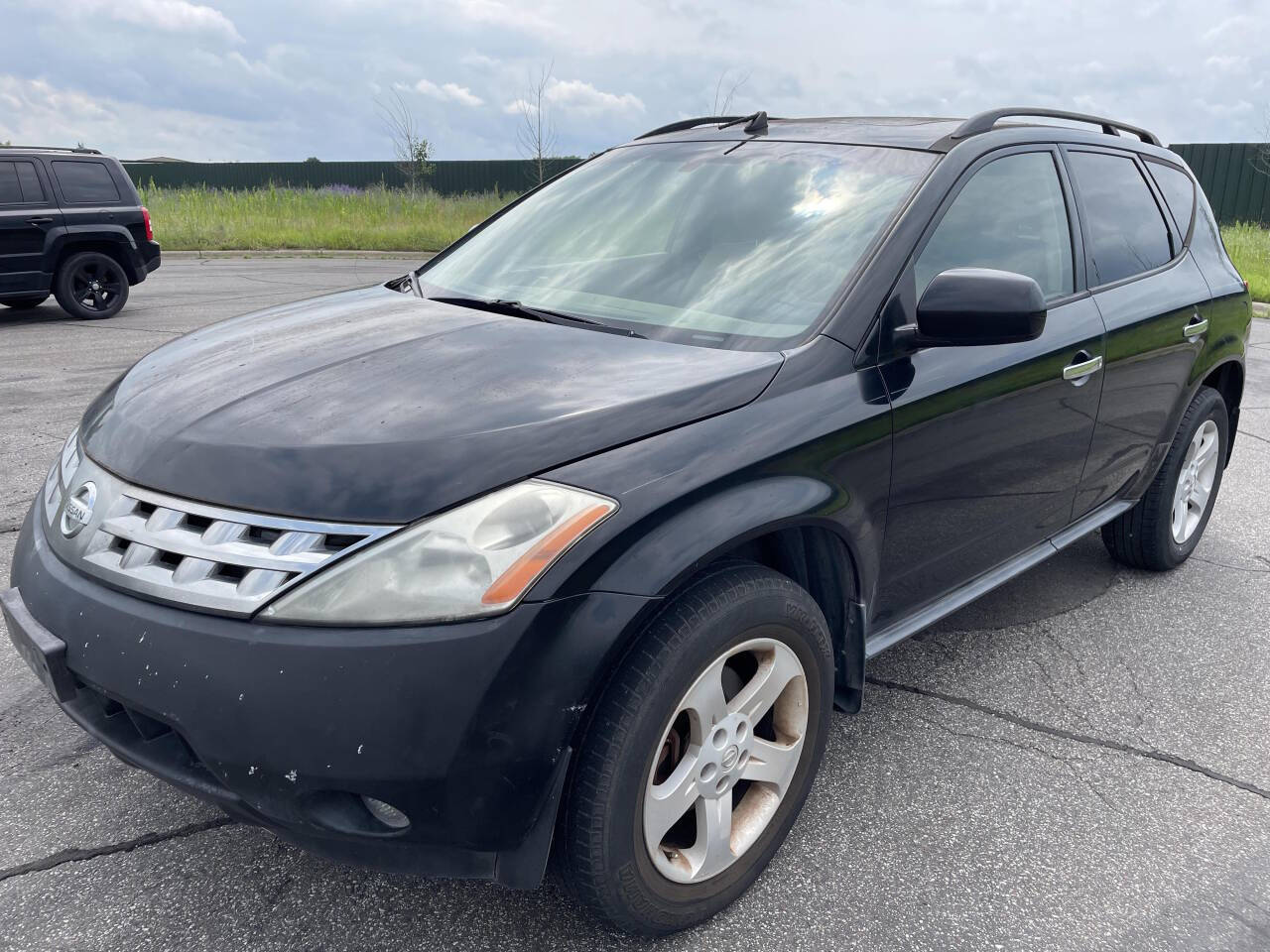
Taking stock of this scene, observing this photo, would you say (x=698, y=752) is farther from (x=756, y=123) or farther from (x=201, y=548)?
(x=756, y=123)

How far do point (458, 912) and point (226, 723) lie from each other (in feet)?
2.52

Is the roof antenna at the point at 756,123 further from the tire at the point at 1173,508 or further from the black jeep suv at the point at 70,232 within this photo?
the black jeep suv at the point at 70,232

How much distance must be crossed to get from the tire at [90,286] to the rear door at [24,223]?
0.22m

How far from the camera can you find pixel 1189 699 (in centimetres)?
323

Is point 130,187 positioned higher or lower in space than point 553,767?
higher

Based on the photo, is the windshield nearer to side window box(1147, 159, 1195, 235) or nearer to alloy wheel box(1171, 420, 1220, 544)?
side window box(1147, 159, 1195, 235)

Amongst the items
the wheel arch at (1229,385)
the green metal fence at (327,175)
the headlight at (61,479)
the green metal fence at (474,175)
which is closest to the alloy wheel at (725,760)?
the headlight at (61,479)

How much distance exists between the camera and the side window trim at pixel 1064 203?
2.70 metres

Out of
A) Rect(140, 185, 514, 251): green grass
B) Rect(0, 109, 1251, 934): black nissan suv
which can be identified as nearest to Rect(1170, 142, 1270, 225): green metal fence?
Rect(140, 185, 514, 251): green grass

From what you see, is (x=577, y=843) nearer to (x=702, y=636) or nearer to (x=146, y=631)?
(x=702, y=636)

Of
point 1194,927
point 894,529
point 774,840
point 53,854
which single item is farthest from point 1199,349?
point 53,854

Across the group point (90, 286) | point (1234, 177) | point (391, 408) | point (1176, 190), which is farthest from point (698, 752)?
point (1234, 177)

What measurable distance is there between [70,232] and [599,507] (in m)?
11.0

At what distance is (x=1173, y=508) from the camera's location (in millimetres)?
4102
